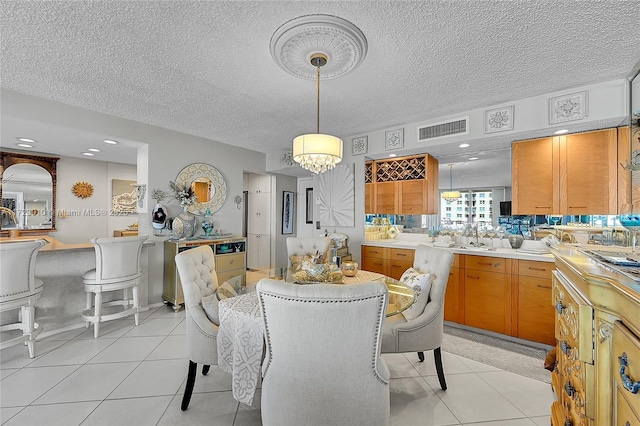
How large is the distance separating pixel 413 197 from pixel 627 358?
3221 mm

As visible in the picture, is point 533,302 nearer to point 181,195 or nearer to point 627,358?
point 627,358

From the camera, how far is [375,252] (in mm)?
3895

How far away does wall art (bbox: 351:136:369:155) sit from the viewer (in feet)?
13.3

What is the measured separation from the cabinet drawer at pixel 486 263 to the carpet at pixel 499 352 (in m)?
0.74

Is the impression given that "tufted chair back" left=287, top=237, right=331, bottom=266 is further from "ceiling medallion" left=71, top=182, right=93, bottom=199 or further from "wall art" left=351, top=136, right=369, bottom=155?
"ceiling medallion" left=71, top=182, right=93, bottom=199

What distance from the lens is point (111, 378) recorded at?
2139 mm

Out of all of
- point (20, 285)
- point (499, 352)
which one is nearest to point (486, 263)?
point (499, 352)

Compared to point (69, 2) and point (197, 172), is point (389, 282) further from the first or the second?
point (197, 172)

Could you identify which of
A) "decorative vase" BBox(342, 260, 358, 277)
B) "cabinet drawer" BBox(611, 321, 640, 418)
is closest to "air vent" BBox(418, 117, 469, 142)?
"decorative vase" BBox(342, 260, 358, 277)

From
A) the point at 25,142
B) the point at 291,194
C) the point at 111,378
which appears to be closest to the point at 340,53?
the point at 111,378

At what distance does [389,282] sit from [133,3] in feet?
8.25

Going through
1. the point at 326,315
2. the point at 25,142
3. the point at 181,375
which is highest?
the point at 25,142

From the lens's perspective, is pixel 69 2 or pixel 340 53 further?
pixel 340 53

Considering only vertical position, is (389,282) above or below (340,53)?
below
